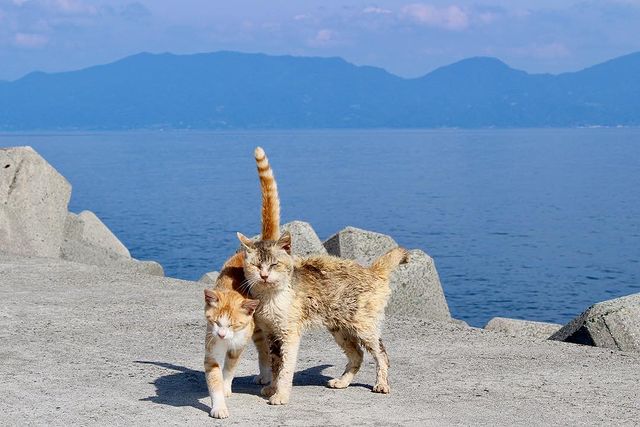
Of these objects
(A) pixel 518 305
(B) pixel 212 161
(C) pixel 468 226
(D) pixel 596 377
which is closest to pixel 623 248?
(C) pixel 468 226

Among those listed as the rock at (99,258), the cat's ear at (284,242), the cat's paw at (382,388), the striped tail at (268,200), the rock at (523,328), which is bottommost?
the rock at (99,258)

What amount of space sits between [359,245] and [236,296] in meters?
6.97

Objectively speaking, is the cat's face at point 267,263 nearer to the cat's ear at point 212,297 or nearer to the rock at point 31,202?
the cat's ear at point 212,297

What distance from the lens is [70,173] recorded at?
303ft

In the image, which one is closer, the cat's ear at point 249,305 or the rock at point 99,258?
the cat's ear at point 249,305

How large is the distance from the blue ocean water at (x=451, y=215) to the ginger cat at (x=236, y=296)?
1898cm

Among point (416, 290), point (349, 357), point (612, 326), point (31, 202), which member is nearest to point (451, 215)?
point (31, 202)

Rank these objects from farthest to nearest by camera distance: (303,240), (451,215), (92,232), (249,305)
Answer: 1. (451,215)
2. (92,232)
3. (303,240)
4. (249,305)

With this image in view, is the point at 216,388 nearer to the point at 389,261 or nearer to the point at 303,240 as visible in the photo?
the point at 389,261

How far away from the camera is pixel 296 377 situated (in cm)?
788

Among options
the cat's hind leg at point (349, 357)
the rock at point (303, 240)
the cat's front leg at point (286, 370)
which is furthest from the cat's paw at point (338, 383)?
the rock at point (303, 240)

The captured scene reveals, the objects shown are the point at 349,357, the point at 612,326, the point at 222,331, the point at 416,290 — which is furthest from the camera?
the point at 416,290

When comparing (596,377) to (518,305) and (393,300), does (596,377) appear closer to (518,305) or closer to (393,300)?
(393,300)

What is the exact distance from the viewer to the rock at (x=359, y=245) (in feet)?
43.5
